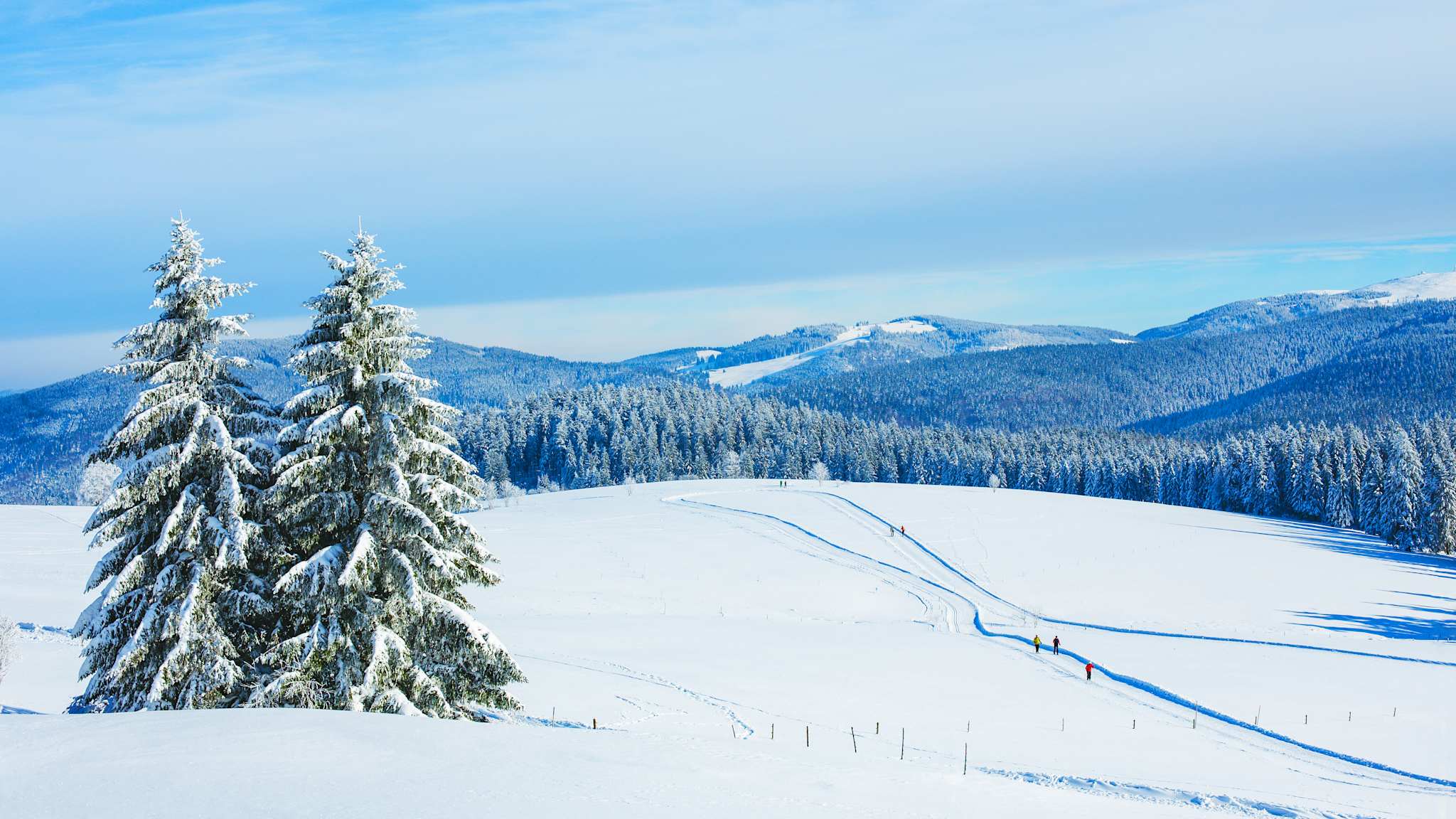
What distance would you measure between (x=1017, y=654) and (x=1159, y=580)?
22.0 m

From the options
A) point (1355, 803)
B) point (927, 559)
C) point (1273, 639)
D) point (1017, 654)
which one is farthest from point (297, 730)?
point (927, 559)

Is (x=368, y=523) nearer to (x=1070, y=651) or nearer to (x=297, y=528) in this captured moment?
(x=297, y=528)

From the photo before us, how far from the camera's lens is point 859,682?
101 feet

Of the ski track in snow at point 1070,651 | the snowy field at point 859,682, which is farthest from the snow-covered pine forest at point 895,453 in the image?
the ski track in snow at point 1070,651

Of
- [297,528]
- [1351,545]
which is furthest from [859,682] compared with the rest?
[1351,545]

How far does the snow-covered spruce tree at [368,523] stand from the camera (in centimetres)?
1559

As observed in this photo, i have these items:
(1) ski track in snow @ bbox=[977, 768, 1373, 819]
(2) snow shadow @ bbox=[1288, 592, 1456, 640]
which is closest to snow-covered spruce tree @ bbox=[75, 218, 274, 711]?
(1) ski track in snow @ bbox=[977, 768, 1373, 819]

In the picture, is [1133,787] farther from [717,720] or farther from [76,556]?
[76,556]

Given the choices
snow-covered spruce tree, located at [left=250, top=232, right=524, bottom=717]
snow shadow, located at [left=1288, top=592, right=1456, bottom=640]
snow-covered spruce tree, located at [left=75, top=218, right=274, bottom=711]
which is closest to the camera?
snow-covered spruce tree, located at [left=250, top=232, right=524, bottom=717]

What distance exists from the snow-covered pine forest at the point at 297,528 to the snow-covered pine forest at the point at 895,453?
107 m

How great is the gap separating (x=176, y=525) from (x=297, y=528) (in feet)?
6.87

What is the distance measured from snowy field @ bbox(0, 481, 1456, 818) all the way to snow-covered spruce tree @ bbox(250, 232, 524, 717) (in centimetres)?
217

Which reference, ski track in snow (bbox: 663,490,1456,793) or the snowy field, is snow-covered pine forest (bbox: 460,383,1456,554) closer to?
the snowy field

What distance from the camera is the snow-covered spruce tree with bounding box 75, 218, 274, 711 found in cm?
1595
